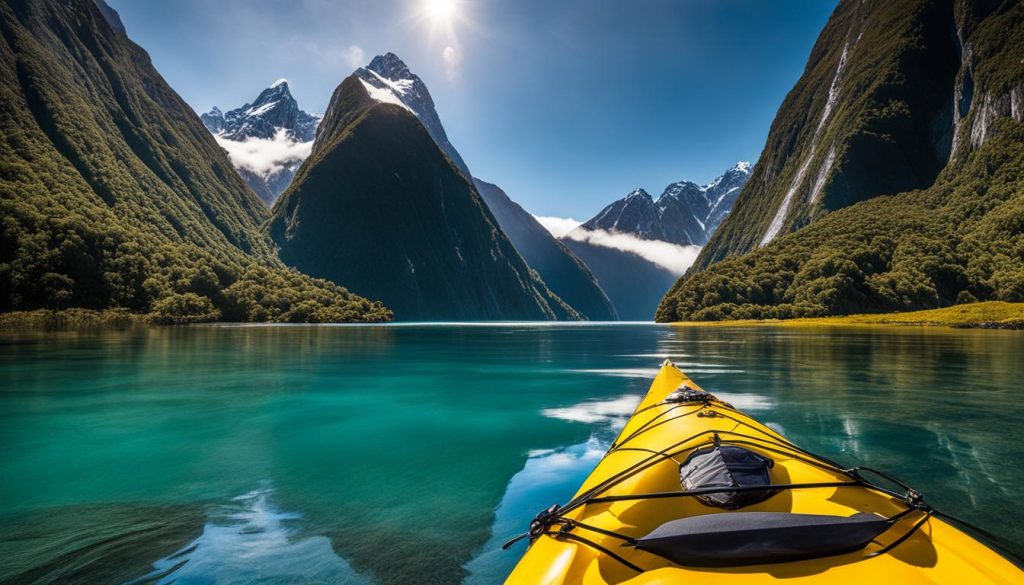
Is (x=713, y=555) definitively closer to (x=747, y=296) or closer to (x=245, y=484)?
(x=245, y=484)

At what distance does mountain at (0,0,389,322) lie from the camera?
99.4m

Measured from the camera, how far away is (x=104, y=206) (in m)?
128

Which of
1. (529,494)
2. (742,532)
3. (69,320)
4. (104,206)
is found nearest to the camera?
(742,532)

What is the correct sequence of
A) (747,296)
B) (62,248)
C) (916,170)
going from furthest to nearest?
1. (916,170)
2. (747,296)
3. (62,248)

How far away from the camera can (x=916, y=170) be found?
156375 mm

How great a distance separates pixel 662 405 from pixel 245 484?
8.15 meters

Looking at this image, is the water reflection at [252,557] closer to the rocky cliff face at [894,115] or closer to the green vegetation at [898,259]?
the green vegetation at [898,259]

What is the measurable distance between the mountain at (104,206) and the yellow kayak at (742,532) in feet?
393

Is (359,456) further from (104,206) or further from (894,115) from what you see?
(894,115)

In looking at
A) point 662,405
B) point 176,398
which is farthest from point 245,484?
point 176,398

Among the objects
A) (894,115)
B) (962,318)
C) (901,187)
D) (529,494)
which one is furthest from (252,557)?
(894,115)

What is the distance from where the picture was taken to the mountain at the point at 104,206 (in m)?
99.4

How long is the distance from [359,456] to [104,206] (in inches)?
6130

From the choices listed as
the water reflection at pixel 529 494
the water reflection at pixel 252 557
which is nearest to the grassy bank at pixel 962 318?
the water reflection at pixel 529 494
